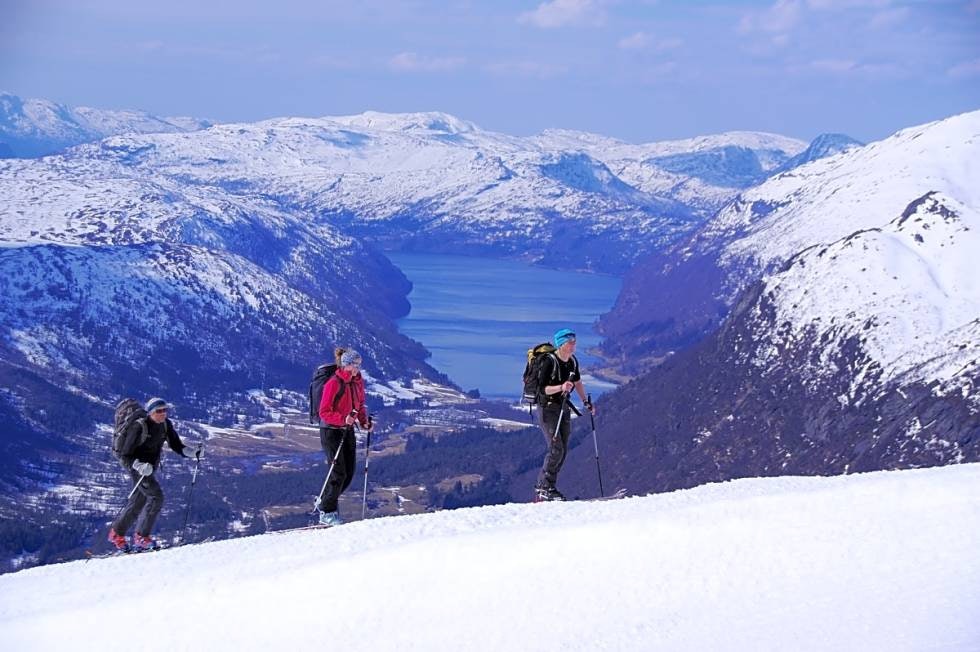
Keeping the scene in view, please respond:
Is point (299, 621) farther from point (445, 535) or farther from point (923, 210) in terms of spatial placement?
point (923, 210)

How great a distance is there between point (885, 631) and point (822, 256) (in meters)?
170

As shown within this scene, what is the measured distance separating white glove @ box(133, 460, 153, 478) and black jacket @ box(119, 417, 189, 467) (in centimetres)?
12

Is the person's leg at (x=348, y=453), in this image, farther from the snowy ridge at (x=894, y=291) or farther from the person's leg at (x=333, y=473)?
the snowy ridge at (x=894, y=291)

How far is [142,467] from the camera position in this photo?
22359 mm

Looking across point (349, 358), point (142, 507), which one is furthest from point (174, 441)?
point (349, 358)

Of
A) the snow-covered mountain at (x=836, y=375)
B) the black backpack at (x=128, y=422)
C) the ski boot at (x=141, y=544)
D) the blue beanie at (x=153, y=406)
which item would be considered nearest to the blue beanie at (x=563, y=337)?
the blue beanie at (x=153, y=406)

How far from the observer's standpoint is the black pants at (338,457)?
2264cm

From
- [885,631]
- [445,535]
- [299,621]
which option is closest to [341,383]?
[445,535]

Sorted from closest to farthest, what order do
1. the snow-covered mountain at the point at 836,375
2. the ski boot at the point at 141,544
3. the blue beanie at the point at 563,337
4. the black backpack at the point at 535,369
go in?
the blue beanie at the point at 563,337 → the black backpack at the point at 535,369 → the ski boot at the point at 141,544 → the snow-covered mountain at the point at 836,375

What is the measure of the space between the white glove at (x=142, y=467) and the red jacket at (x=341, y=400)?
131 inches

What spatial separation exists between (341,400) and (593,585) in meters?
7.56

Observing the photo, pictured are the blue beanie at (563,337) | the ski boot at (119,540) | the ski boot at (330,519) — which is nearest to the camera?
the blue beanie at (563,337)

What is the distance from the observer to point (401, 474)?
18512 centimetres

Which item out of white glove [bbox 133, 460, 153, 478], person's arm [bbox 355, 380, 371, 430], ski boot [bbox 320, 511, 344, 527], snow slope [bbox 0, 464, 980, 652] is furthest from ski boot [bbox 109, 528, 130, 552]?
person's arm [bbox 355, 380, 371, 430]
